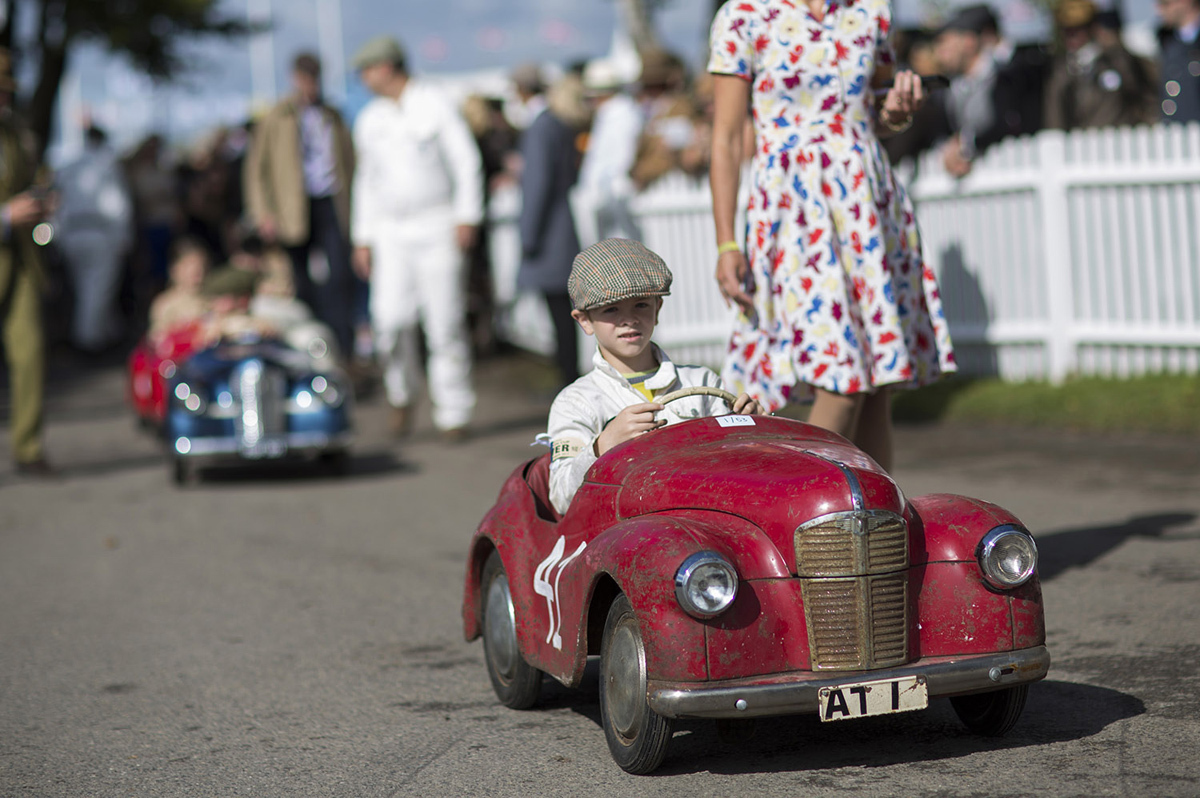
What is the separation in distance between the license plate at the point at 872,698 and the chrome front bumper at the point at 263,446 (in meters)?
6.13

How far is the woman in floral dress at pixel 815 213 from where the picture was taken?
16.7 feet

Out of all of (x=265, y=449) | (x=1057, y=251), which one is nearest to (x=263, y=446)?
(x=265, y=449)

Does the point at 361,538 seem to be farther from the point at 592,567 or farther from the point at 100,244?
the point at 100,244

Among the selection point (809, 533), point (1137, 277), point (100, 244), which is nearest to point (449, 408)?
point (1137, 277)

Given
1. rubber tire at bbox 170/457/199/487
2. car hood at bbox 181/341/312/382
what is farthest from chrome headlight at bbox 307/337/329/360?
rubber tire at bbox 170/457/199/487

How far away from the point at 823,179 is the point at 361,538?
3.21m

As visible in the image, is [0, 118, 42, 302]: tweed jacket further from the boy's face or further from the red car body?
the boy's face

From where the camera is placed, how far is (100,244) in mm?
17188

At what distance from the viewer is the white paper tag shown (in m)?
4.02

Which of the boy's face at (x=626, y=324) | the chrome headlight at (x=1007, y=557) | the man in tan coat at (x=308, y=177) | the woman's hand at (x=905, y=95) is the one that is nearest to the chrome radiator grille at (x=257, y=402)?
the man in tan coat at (x=308, y=177)

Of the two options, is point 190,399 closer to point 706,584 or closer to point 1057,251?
point 1057,251

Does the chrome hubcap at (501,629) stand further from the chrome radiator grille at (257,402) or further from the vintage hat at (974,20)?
the vintage hat at (974,20)

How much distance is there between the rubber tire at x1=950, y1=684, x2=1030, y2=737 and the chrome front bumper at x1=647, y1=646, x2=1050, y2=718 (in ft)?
0.44

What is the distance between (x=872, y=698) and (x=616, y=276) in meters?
1.41
